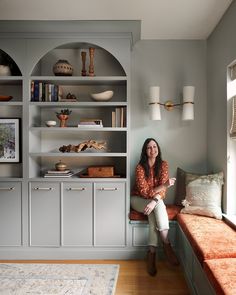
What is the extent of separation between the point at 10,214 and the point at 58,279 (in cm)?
101

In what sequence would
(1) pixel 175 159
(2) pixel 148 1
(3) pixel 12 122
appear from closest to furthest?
(2) pixel 148 1
(3) pixel 12 122
(1) pixel 175 159

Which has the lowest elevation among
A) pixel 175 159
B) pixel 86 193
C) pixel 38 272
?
pixel 38 272

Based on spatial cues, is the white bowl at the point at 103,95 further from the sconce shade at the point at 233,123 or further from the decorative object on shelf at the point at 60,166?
the sconce shade at the point at 233,123

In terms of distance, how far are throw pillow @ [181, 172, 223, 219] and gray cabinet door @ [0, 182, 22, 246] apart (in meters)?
1.89

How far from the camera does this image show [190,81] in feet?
12.4

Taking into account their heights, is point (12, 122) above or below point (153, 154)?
above

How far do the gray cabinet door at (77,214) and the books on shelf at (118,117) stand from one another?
775 millimetres

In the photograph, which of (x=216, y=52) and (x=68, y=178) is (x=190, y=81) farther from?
(x=68, y=178)

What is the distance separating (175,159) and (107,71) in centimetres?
144

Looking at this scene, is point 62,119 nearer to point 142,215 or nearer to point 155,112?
point 155,112

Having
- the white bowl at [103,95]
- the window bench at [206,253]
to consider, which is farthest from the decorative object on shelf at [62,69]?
the window bench at [206,253]

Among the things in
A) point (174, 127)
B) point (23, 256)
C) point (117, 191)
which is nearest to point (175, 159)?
point (174, 127)

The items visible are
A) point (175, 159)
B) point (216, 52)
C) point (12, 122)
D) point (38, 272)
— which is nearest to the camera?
point (38, 272)

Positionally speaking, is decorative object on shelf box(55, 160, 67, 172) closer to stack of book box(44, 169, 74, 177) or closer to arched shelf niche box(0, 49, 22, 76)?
stack of book box(44, 169, 74, 177)
